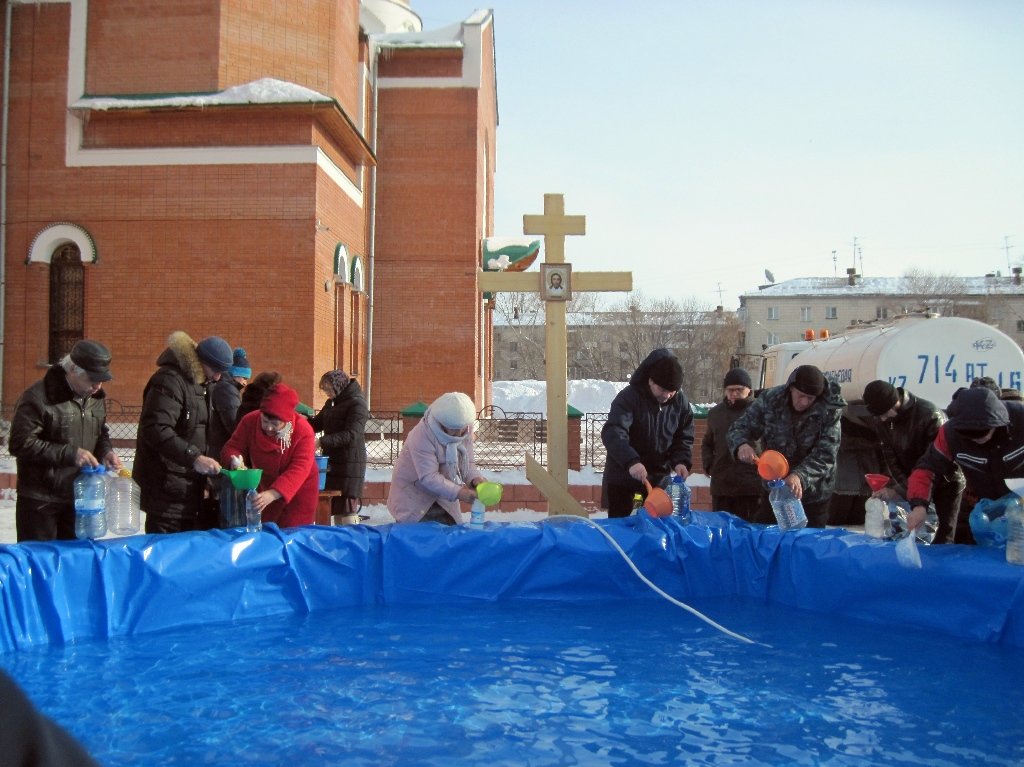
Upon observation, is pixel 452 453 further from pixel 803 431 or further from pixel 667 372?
pixel 803 431

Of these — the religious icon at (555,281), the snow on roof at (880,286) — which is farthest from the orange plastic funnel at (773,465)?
the snow on roof at (880,286)

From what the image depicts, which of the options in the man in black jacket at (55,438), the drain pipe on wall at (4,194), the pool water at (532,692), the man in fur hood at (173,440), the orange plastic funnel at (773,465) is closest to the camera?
the pool water at (532,692)

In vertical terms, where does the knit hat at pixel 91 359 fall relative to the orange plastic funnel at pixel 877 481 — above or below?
above

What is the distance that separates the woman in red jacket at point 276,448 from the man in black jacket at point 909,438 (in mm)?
3509

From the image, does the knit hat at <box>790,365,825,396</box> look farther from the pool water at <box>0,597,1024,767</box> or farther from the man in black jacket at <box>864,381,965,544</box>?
the pool water at <box>0,597,1024,767</box>

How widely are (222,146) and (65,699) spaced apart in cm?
1155

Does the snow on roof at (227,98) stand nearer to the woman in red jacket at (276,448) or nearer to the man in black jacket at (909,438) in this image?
the woman in red jacket at (276,448)

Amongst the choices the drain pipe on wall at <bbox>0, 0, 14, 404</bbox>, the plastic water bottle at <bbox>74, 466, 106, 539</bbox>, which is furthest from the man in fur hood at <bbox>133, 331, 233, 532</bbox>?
the drain pipe on wall at <bbox>0, 0, 14, 404</bbox>

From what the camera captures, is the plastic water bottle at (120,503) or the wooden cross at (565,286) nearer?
the plastic water bottle at (120,503)

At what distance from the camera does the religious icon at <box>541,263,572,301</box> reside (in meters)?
6.81

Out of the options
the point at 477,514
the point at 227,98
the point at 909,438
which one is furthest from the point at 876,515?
the point at 227,98

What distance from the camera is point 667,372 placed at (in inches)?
231

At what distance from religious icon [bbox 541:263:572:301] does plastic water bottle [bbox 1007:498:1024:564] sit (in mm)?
3426

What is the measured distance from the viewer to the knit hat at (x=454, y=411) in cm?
517
